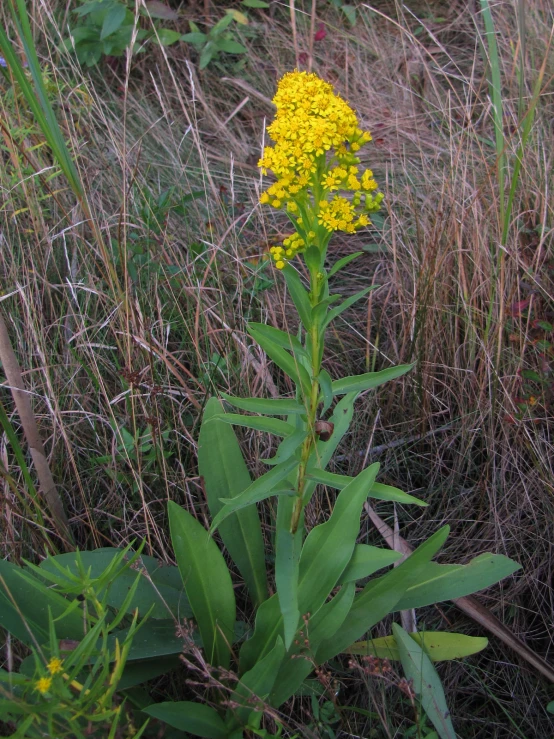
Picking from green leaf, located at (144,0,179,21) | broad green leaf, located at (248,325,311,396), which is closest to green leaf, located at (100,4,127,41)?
green leaf, located at (144,0,179,21)

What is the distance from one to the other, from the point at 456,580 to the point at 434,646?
176mm

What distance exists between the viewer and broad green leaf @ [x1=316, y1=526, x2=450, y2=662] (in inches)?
59.3

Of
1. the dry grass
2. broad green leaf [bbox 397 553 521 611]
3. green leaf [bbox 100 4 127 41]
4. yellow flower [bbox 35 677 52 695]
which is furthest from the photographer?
green leaf [bbox 100 4 127 41]

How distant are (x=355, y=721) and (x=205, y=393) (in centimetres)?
96

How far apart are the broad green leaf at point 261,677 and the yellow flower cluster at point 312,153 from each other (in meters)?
0.80

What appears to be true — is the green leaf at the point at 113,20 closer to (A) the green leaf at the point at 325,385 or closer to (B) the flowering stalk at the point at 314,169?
(B) the flowering stalk at the point at 314,169

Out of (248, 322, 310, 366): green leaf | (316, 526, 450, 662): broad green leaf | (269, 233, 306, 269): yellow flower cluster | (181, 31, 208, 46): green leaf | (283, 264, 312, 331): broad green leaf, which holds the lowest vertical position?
(316, 526, 450, 662): broad green leaf

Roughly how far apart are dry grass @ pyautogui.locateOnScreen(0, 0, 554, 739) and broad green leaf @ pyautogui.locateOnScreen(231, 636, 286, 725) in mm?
299

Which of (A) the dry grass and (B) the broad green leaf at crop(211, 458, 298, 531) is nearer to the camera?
(B) the broad green leaf at crop(211, 458, 298, 531)

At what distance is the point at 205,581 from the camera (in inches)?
61.9

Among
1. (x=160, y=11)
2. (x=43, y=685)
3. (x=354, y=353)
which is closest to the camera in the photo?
(x=43, y=685)

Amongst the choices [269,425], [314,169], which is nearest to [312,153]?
[314,169]

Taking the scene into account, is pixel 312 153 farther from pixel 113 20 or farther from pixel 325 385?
pixel 113 20

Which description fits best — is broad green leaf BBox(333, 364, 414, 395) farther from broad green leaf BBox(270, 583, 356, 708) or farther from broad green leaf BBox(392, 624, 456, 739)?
broad green leaf BBox(392, 624, 456, 739)
